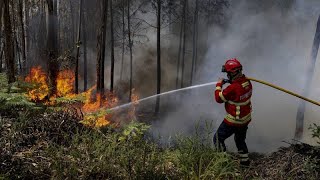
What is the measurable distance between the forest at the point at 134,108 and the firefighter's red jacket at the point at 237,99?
0.40 m

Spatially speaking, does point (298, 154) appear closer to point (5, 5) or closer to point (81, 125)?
point (81, 125)

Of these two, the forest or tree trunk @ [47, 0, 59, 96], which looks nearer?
the forest

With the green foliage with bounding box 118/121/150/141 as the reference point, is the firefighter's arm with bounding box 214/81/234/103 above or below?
above

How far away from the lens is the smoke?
1603 centimetres

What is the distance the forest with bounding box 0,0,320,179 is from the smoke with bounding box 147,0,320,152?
0.43ft

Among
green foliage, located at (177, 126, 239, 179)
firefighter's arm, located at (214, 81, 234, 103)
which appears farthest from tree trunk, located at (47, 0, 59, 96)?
green foliage, located at (177, 126, 239, 179)

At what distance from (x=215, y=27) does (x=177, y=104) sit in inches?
481

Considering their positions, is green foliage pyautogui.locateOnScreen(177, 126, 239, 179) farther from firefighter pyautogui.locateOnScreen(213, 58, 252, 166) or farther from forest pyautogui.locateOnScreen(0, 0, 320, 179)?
firefighter pyautogui.locateOnScreen(213, 58, 252, 166)

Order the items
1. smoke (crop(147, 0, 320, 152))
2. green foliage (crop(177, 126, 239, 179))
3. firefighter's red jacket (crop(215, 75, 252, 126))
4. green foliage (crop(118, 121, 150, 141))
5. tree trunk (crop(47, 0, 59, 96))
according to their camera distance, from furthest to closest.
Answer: smoke (crop(147, 0, 320, 152)) → tree trunk (crop(47, 0, 59, 96)) → firefighter's red jacket (crop(215, 75, 252, 126)) → green foliage (crop(118, 121, 150, 141)) → green foliage (crop(177, 126, 239, 179))

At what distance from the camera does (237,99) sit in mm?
4996

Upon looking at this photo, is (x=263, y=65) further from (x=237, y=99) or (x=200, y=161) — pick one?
(x=200, y=161)

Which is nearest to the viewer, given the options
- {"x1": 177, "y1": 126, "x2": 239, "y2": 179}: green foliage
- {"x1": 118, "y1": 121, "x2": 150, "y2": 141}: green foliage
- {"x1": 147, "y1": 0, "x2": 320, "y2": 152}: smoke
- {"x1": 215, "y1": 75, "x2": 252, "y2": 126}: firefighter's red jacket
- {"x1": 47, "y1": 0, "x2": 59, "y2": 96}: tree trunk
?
{"x1": 177, "y1": 126, "x2": 239, "y2": 179}: green foliage

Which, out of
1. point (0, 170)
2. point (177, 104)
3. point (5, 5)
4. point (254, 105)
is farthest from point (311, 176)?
point (177, 104)

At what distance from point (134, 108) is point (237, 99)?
1594 centimetres
